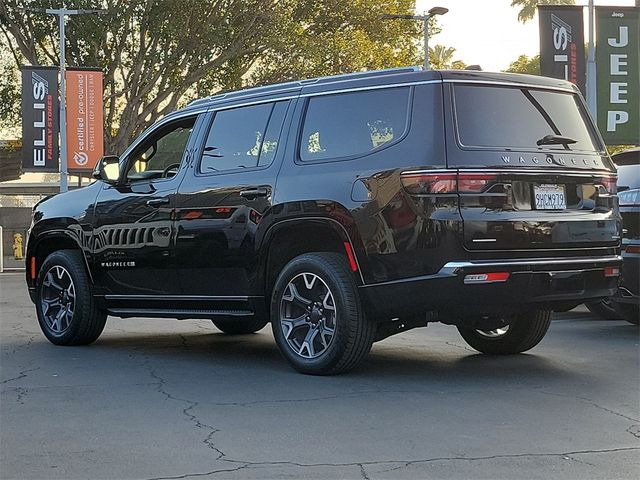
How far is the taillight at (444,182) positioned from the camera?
695 centimetres

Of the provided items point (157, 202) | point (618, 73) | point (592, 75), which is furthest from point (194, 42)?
point (157, 202)

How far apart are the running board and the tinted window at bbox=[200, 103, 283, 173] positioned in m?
1.05

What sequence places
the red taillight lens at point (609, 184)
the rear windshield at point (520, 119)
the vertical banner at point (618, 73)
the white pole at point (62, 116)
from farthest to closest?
1. the white pole at point (62, 116)
2. the vertical banner at point (618, 73)
3. the red taillight lens at point (609, 184)
4. the rear windshield at point (520, 119)

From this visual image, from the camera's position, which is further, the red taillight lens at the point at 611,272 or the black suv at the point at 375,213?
the red taillight lens at the point at 611,272

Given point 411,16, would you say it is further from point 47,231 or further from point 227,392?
point 227,392

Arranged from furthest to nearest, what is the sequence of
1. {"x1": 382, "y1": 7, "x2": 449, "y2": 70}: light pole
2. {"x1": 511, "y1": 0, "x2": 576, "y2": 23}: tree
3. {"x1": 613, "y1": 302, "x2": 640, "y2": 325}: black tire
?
{"x1": 511, "y1": 0, "x2": 576, "y2": 23}: tree
{"x1": 382, "y1": 7, "x2": 449, "y2": 70}: light pole
{"x1": 613, "y1": 302, "x2": 640, "y2": 325}: black tire

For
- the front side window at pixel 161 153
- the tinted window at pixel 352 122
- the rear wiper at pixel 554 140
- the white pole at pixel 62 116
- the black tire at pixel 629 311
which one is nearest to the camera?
the tinted window at pixel 352 122

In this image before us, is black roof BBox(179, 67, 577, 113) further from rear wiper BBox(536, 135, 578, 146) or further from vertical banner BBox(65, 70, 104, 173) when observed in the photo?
vertical banner BBox(65, 70, 104, 173)

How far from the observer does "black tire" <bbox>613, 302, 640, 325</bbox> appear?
34.8ft

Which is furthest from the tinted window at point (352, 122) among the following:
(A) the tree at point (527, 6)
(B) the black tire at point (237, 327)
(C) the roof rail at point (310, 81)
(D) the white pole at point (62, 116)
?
(A) the tree at point (527, 6)

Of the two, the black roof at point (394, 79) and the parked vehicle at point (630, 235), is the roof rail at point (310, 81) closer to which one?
the black roof at point (394, 79)

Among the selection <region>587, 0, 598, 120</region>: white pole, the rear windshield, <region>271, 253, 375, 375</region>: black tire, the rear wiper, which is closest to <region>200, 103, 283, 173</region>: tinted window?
<region>271, 253, 375, 375</region>: black tire

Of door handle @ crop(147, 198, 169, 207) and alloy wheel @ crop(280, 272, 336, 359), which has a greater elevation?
door handle @ crop(147, 198, 169, 207)

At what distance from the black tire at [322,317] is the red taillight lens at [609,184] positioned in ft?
6.05
